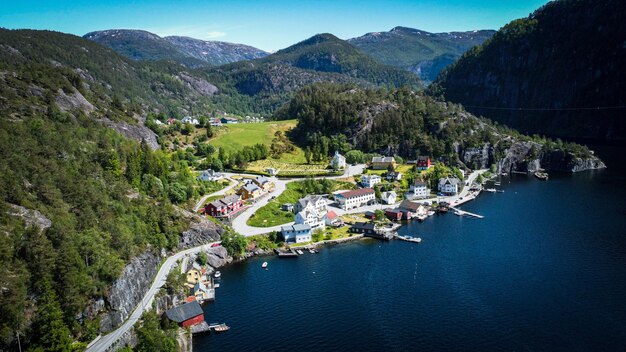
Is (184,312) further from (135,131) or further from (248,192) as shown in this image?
(135,131)

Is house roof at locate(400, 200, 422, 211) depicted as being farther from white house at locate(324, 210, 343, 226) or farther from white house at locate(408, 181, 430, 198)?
white house at locate(324, 210, 343, 226)

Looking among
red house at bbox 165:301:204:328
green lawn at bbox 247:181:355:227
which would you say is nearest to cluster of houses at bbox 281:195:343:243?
green lawn at bbox 247:181:355:227

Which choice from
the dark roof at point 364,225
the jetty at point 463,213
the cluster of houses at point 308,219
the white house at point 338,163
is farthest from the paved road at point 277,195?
the dark roof at point 364,225

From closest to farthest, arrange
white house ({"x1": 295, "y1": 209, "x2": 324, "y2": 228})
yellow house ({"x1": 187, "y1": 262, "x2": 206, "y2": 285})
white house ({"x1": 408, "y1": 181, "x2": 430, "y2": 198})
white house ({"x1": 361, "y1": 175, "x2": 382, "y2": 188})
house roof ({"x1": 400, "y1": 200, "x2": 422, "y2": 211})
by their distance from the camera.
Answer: yellow house ({"x1": 187, "y1": 262, "x2": 206, "y2": 285}), white house ({"x1": 295, "y1": 209, "x2": 324, "y2": 228}), house roof ({"x1": 400, "y1": 200, "x2": 422, "y2": 211}), white house ({"x1": 408, "y1": 181, "x2": 430, "y2": 198}), white house ({"x1": 361, "y1": 175, "x2": 382, "y2": 188})

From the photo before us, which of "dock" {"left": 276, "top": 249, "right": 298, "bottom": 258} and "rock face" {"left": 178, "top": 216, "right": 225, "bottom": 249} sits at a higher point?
"rock face" {"left": 178, "top": 216, "right": 225, "bottom": 249}

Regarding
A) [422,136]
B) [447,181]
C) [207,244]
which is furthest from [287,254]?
[422,136]

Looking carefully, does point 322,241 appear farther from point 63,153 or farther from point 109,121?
point 109,121

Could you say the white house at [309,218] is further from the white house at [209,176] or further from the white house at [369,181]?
the white house at [209,176]
